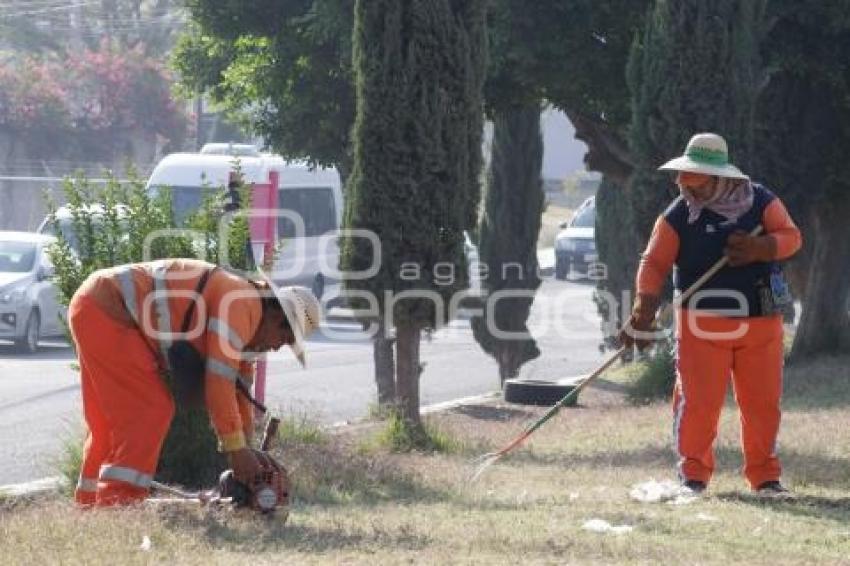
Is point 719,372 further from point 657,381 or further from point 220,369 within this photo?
point 657,381

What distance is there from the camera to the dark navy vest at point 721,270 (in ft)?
30.8

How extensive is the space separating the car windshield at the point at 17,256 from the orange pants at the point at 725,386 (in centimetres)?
1511

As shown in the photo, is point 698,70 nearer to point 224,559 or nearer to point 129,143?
point 224,559

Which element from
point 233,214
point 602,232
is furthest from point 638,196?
point 602,232

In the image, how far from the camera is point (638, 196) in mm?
15281

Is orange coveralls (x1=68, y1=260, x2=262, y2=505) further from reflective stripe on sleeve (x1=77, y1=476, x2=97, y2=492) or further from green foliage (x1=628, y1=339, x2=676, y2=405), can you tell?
green foliage (x1=628, y1=339, x2=676, y2=405)

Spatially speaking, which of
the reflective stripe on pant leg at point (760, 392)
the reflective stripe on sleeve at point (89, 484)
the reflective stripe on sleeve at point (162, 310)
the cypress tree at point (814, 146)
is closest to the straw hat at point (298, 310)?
the reflective stripe on sleeve at point (162, 310)

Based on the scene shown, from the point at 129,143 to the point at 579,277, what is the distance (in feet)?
51.0

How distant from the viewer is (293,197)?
2867 centimetres

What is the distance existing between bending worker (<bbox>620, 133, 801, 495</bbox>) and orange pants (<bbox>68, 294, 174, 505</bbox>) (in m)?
2.67

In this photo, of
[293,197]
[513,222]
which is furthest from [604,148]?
[293,197]

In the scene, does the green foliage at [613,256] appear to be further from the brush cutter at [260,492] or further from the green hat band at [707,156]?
the brush cutter at [260,492]

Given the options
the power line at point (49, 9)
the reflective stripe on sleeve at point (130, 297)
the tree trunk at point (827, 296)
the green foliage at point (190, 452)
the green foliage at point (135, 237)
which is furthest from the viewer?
the power line at point (49, 9)

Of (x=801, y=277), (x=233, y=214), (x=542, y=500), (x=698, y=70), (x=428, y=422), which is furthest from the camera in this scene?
(x=801, y=277)
